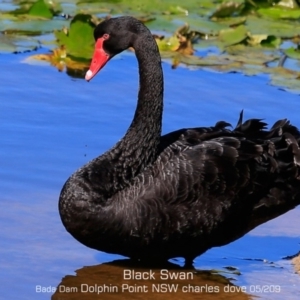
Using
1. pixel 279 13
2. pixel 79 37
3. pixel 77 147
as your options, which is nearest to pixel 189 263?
pixel 77 147

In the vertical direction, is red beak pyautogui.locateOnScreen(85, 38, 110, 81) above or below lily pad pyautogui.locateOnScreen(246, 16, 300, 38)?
below

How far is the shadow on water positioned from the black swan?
11 cm

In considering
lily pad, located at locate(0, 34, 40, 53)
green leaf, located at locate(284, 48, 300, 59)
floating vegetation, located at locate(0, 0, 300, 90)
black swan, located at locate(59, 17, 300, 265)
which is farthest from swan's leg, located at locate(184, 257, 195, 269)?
green leaf, located at locate(284, 48, 300, 59)

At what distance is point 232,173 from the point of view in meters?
5.59

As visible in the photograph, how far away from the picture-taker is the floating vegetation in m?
8.78

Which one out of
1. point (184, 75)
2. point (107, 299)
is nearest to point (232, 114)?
point (184, 75)

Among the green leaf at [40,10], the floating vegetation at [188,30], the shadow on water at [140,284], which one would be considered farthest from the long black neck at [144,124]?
the green leaf at [40,10]

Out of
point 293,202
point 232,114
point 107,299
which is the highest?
point 232,114

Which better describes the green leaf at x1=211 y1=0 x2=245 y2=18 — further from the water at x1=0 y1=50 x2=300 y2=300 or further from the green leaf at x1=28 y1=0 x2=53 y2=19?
the green leaf at x1=28 y1=0 x2=53 y2=19

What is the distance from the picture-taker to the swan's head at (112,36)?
557cm

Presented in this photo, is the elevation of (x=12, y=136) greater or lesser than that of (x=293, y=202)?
greater

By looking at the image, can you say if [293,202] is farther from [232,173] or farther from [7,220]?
[7,220]

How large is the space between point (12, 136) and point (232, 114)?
1797 mm

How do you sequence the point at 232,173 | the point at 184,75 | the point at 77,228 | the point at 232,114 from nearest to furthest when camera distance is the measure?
the point at 77,228
the point at 232,173
the point at 232,114
the point at 184,75
